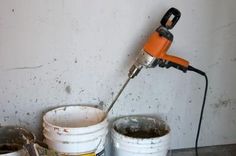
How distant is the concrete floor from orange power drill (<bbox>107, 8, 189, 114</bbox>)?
46 cm

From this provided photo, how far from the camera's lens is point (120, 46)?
1414mm

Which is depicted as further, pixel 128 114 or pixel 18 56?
pixel 128 114

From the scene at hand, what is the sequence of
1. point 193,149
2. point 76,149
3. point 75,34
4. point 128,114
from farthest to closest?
point 193,149 → point 128,114 → point 75,34 → point 76,149

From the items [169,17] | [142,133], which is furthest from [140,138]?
[169,17]

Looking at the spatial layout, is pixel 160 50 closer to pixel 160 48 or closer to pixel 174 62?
pixel 160 48

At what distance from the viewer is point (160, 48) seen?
1267 mm

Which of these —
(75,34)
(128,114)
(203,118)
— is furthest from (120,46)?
(203,118)

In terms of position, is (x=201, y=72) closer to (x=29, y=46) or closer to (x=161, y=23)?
(x=161, y=23)

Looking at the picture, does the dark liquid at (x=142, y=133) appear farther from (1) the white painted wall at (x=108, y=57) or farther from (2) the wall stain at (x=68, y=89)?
(2) the wall stain at (x=68, y=89)

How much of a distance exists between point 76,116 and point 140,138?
0.96ft

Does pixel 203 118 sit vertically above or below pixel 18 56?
below

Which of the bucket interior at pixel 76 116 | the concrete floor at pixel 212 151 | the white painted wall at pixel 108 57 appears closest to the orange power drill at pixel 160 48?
the white painted wall at pixel 108 57

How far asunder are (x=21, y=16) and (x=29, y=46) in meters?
0.12

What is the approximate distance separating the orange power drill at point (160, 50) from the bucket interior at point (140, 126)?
23 centimetres
